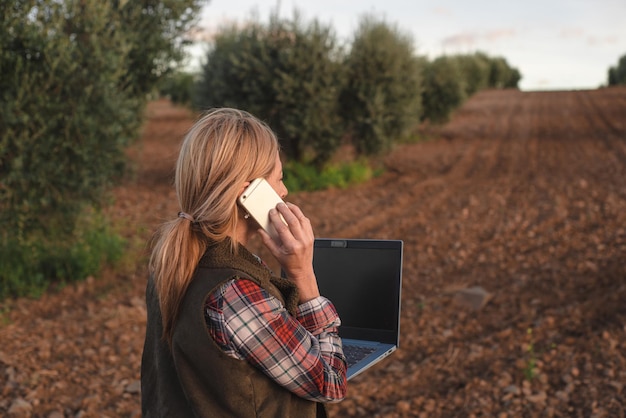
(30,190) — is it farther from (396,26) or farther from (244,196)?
(396,26)

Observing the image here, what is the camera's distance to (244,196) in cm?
164

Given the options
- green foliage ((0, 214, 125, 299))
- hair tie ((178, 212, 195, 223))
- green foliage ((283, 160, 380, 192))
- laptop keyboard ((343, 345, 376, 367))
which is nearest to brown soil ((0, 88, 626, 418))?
green foliage ((0, 214, 125, 299))

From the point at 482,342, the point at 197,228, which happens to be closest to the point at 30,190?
the point at 482,342

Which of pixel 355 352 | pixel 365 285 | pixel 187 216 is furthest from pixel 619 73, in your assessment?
pixel 187 216

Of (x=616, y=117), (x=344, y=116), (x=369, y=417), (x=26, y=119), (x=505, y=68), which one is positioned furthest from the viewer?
(x=505, y=68)

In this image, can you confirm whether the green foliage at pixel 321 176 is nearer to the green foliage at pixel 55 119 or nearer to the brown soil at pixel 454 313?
the brown soil at pixel 454 313

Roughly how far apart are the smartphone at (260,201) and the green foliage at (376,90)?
507 inches

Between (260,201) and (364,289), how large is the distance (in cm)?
68

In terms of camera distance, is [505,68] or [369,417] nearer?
[369,417]

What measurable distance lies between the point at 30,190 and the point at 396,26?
38.5 ft

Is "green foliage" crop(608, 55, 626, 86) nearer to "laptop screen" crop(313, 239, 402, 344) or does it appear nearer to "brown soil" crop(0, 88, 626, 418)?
"brown soil" crop(0, 88, 626, 418)

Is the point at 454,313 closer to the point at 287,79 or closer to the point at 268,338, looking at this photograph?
the point at 268,338

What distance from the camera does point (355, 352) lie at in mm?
2066

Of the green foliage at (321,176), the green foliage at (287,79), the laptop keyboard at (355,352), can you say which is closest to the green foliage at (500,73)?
the green foliage at (321,176)
